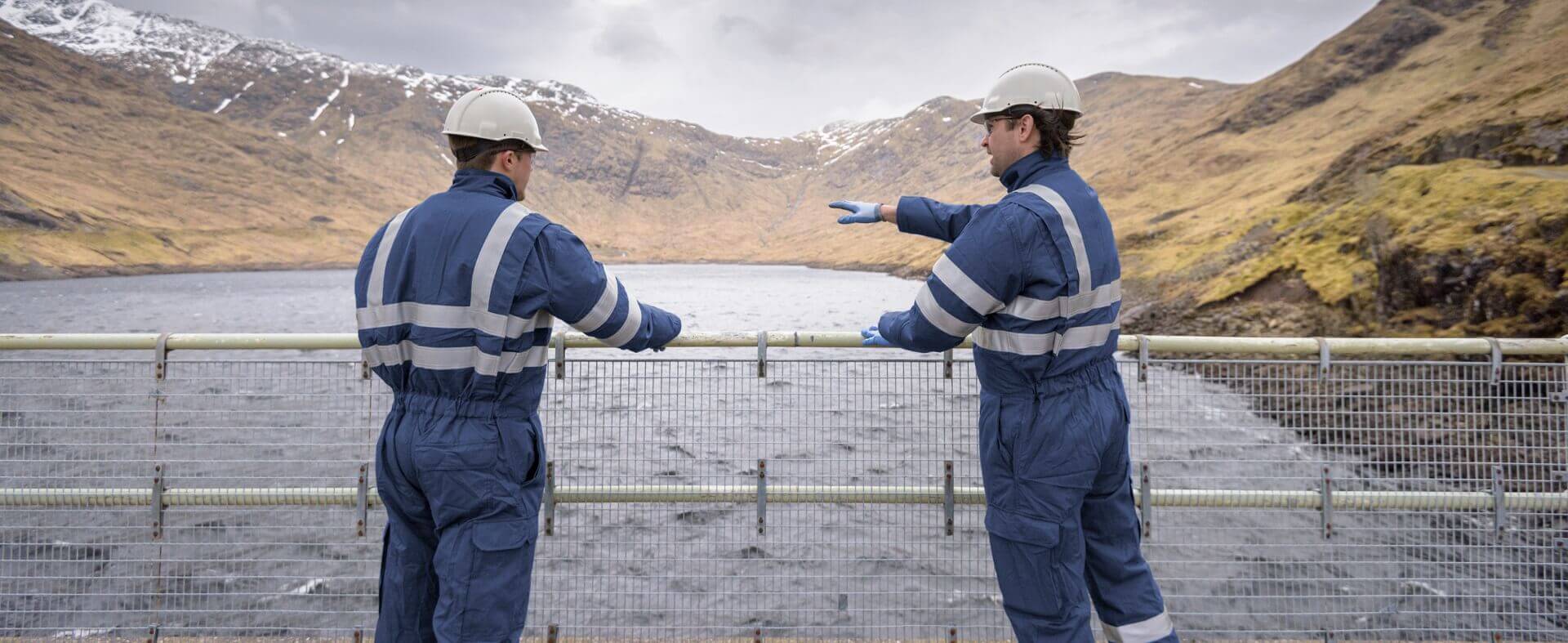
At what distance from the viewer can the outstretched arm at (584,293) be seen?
2.64m

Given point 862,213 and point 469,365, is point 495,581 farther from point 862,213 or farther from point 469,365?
point 862,213

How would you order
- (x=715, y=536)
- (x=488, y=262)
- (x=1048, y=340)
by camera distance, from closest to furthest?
(x=488, y=262)
(x=1048, y=340)
(x=715, y=536)

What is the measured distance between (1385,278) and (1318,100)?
83822 mm

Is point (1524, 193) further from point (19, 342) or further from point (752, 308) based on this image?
point (752, 308)

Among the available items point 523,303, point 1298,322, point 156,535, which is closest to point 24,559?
point 156,535

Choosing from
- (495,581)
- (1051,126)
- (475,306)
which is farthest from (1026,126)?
(495,581)

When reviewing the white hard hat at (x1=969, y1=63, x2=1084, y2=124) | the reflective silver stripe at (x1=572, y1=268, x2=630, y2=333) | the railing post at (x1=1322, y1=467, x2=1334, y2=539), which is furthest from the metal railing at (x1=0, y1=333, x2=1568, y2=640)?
the white hard hat at (x1=969, y1=63, x2=1084, y2=124)

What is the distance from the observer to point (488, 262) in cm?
254

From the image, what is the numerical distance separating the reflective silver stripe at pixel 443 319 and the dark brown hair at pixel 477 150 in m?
0.51

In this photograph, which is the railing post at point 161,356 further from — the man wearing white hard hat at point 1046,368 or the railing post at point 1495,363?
the railing post at point 1495,363

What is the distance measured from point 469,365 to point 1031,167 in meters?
2.02

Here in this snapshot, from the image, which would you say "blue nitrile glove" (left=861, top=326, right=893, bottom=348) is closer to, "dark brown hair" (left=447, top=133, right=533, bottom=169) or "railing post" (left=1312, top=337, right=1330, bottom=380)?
"dark brown hair" (left=447, top=133, right=533, bottom=169)

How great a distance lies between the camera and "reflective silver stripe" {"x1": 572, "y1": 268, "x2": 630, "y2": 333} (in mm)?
2709

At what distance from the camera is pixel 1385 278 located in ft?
58.4
